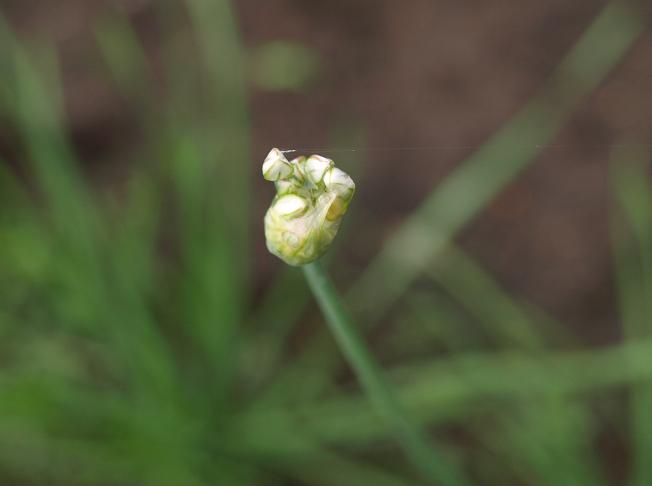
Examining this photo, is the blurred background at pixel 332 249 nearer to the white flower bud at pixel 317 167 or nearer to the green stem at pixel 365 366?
the green stem at pixel 365 366

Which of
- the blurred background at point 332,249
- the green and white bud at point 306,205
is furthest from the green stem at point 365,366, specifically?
the blurred background at point 332,249

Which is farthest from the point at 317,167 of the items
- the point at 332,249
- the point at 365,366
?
the point at 332,249

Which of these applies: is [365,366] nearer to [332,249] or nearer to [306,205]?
[306,205]

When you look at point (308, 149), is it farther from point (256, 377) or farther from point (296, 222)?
point (296, 222)

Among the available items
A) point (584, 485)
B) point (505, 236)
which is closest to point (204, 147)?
point (505, 236)

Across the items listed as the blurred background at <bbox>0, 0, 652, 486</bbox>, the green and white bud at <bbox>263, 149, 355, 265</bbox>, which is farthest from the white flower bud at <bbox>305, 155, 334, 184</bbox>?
the blurred background at <bbox>0, 0, 652, 486</bbox>

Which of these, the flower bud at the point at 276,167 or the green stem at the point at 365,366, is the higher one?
the flower bud at the point at 276,167
